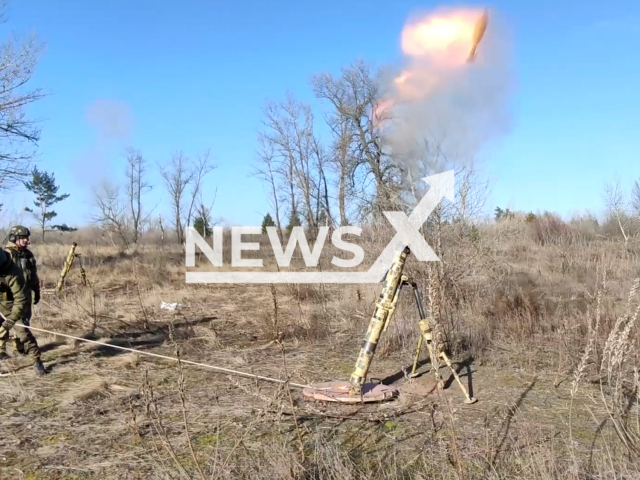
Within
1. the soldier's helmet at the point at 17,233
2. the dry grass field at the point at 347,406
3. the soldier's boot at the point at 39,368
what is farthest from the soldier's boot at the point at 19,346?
the soldier's helmet at the point at 17,233

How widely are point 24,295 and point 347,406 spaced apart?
15.5 ft

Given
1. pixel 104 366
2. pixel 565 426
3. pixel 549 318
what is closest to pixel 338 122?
pixel 549 318

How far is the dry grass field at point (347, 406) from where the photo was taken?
3549 millimetres

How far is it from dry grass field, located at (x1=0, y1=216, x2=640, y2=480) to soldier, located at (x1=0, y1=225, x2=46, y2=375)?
307mm

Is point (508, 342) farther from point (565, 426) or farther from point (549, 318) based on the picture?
Answer: point (565, 426)

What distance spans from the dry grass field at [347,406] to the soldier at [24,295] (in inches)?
12.1

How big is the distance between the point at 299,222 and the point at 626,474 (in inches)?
1538

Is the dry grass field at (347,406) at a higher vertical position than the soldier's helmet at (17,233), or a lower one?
lower

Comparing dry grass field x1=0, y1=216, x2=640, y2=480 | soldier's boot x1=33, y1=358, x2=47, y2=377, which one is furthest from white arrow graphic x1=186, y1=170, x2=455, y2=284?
soldier's boot x1=33, y1=358, x2=47, y2=377

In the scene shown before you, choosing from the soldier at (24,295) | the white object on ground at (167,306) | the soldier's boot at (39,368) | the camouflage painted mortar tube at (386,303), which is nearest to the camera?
the camouflage painted mortar tube at (386,303)

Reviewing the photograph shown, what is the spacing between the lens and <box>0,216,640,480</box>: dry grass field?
11.6 feet

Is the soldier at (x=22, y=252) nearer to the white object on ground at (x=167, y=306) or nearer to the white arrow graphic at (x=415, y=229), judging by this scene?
the white object on ground at (x=167, y=306)

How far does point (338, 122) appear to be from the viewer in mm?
11969

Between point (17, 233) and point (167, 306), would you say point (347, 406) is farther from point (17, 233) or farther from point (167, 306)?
point (167, 306)
